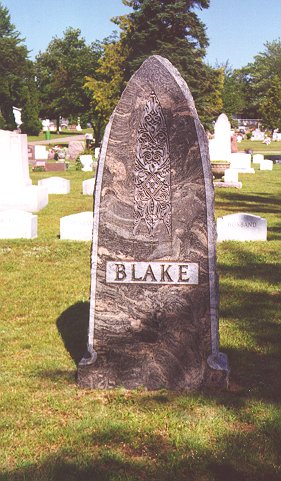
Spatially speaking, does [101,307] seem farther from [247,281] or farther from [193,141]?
[247,281]

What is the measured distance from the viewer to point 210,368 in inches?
186

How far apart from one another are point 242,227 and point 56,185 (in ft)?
28.8

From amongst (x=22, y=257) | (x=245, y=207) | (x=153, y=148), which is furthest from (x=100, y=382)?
(x=245, y=207)

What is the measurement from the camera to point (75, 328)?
628cm

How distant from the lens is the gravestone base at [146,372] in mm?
4754

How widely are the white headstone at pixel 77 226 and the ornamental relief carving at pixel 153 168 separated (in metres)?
6.27

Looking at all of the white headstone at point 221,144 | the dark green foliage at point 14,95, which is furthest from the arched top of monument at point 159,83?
the dark green foliage at point 14,95

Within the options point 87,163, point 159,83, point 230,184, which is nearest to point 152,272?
point 159,83

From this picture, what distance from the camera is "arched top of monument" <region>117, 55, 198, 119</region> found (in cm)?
458

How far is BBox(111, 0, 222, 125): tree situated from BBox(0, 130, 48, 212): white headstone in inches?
965

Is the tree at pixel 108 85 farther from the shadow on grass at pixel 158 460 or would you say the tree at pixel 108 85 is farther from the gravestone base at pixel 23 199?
the shadow on grass at pixel 158 460

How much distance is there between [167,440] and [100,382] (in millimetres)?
1008

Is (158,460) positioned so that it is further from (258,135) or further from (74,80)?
(258,135)

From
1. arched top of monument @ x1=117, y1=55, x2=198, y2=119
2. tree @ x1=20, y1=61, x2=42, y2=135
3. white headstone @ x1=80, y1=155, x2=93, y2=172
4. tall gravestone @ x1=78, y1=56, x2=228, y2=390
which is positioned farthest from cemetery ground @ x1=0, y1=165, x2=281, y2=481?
tree @ x1=20, y1=61, x2=42, y2=135
